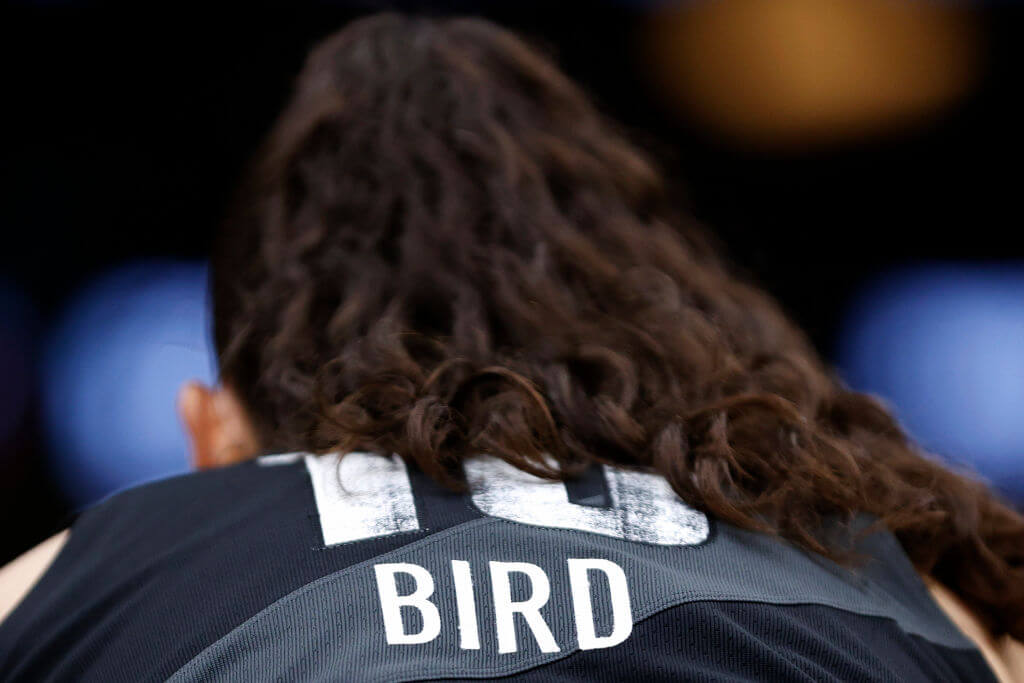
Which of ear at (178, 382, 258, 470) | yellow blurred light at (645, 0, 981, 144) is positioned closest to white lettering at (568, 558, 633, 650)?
ear at (178, 382, 258, 470)

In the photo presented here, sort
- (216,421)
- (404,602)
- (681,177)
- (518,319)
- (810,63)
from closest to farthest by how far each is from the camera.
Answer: (404,602)
(518,319)
(216,421)
(681,177)
(810,63)

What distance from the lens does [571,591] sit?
0.63 metres

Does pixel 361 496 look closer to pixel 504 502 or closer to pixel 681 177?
pixel 504 502

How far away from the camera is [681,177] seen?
8.12 feet

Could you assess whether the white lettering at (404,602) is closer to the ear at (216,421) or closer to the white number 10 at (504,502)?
the white number 10 at (504,502)

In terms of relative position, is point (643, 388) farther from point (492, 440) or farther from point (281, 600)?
point (281, 600)

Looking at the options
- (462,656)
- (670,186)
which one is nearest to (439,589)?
(462,656)

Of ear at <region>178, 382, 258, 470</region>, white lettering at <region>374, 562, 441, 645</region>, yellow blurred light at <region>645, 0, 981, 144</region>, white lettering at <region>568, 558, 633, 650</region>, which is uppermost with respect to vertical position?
yellow blurred light at <region>645, 0, 981, 144</region>

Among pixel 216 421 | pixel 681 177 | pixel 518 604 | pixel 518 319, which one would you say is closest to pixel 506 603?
pixel 518 604

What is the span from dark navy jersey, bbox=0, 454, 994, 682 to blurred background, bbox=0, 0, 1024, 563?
1.87 meters

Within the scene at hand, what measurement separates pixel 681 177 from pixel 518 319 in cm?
170

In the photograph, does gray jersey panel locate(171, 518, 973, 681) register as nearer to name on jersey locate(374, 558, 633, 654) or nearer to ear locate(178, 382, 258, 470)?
name on jersey locate(374, 558, 633, 654)

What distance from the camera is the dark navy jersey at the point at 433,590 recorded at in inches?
23.7

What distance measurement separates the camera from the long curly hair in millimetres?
753
